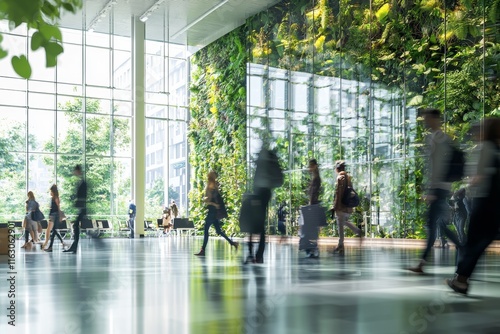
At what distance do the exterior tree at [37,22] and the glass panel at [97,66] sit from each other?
27.4 meters

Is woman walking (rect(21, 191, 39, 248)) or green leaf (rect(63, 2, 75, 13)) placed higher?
green leaf (rect(63, 2, 75, 13))

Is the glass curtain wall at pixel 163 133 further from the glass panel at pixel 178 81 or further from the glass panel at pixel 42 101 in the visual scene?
the glass panel at pixel 42 101

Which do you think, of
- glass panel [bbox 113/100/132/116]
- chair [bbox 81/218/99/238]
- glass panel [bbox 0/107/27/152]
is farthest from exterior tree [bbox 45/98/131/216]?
glass panel [bbox 0/107/27/152]

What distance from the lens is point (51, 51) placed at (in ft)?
4.38

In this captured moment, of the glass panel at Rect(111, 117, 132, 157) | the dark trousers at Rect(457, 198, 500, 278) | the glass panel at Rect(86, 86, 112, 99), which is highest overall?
the glass panel at Rect(86, 86, 112, 99)

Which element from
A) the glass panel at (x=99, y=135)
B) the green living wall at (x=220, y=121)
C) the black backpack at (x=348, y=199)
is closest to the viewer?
the black backpack at (x=348, y=199)

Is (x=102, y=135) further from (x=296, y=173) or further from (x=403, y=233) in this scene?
(x=403, y=233)

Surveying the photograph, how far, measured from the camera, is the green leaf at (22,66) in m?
1.29

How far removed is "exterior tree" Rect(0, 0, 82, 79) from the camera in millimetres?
1220

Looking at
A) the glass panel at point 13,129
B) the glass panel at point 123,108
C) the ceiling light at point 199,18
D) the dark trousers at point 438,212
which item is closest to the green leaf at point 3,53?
the dark trousers at point 438,212

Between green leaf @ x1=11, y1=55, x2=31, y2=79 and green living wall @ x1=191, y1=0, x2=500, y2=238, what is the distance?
54.0 ft

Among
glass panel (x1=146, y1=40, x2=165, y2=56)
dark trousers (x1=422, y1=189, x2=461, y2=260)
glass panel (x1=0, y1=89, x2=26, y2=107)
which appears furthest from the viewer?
glass panel (x1=146, y1=40, x2=165, y2=56)

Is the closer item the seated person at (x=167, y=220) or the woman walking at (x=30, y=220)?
the woman walking at (x=30, y=220)

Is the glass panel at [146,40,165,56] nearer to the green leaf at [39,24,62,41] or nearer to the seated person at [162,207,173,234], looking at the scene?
the seated person at [162,207,173,234]
